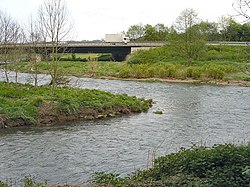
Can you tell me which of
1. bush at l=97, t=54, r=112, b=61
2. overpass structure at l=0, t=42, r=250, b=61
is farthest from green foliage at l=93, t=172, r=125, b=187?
bush at l=97, t=54, r=112, b=61

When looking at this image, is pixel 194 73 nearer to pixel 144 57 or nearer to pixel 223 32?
pixel 144 57

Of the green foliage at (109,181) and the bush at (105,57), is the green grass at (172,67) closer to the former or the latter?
the bush at (105,57)

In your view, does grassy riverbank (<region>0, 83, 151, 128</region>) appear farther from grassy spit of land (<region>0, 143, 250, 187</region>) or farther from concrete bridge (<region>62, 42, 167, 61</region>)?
concrete bridge (<region>62, 42, 167, 61</region>)

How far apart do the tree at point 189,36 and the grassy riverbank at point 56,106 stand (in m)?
33.6

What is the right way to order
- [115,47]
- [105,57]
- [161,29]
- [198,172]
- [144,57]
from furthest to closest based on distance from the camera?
[161,29] → [105,57] → [115,47] → [144,57] → [198,172]

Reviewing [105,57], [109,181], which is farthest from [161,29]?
[109,181]

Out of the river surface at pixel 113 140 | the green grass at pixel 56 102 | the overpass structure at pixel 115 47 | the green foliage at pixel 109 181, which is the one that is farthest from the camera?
the overpass structure at pixel 115 47

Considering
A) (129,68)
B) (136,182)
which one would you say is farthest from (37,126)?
(129,68)

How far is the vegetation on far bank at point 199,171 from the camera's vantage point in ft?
26.0

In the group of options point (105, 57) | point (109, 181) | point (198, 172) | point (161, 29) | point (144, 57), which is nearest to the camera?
point (198, 172)

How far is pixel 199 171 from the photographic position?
889cm

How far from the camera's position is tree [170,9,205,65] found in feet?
189

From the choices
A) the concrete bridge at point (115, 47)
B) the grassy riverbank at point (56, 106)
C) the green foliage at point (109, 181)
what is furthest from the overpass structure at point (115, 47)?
the green foliage at point (109, 181)

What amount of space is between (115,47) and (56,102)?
59.4m
